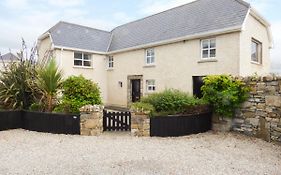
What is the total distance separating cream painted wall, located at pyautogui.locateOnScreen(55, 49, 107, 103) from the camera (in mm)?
17484

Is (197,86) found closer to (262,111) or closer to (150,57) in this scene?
(150,57)

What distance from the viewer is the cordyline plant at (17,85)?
33.7ft

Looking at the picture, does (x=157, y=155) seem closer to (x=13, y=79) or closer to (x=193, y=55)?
(x=13, y=79)

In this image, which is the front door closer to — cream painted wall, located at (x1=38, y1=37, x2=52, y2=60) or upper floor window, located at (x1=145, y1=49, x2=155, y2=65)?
upper floor window, located at (x1=145, y1=49, x2=155, y2=65)

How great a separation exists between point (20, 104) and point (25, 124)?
112 centimetres

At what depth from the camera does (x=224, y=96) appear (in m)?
8.82

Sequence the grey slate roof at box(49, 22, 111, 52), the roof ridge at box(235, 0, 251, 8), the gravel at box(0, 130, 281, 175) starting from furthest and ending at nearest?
1. the grey slate roof at box(49, 22, 111, 52)
2. the roof ridge at box(235, 0, 251, 8)
3. the gravel at box(0, 130, 281, 175)

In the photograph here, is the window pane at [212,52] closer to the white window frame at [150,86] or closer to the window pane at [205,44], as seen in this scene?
the window pane at [205,44]

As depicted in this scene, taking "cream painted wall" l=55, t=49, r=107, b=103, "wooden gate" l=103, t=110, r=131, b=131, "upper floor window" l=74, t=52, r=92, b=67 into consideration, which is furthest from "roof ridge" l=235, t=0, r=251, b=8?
"upper floor window" l=74, t=52, r=92, b=67

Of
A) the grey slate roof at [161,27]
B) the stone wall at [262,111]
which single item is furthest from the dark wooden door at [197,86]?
the stone wall at [262,111]

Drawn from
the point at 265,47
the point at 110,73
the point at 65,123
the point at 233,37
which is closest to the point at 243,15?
the point at 233,37

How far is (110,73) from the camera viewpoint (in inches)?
805

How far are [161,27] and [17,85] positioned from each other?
36.0 feet

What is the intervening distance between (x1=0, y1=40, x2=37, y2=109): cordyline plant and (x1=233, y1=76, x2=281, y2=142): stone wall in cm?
936
